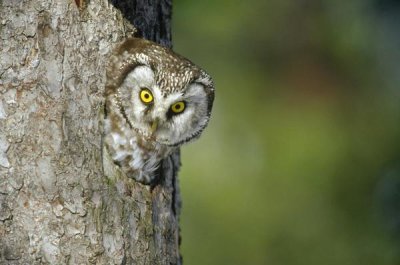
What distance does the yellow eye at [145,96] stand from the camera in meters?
4.18

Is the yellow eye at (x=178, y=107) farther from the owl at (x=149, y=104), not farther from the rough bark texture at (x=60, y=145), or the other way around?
the rough bark texture at (x=60, y=145)

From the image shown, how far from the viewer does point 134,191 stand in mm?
4090

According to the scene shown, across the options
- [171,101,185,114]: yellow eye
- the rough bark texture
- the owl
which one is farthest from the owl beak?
the rough bark texture

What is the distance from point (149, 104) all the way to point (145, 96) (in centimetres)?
5

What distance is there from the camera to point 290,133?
902cm

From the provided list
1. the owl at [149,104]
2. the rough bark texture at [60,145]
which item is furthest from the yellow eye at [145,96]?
the rough bark texture at [60,145]

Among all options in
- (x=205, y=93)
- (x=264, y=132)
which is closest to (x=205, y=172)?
(x=264, y=132)

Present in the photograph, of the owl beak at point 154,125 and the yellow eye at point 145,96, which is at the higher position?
the yellow eye at point 145,96

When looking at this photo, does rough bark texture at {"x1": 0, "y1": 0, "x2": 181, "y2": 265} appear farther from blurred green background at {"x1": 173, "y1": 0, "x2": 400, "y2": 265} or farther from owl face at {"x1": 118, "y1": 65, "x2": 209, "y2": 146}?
blurred green background at {"x1": 173, "y1": 0, "x2": 400, "y2": 265}

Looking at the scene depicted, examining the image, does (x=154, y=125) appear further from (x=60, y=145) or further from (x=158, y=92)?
(x=60, y=145)

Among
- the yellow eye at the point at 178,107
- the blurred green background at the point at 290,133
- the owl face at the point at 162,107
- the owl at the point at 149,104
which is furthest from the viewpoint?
the blurred green background at the point at 290,133

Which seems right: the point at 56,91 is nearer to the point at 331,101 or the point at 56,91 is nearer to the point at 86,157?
the point at 86,157

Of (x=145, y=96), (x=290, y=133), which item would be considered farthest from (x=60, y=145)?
(x=290, y=133)

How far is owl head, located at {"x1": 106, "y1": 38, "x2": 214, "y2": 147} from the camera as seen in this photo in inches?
160
